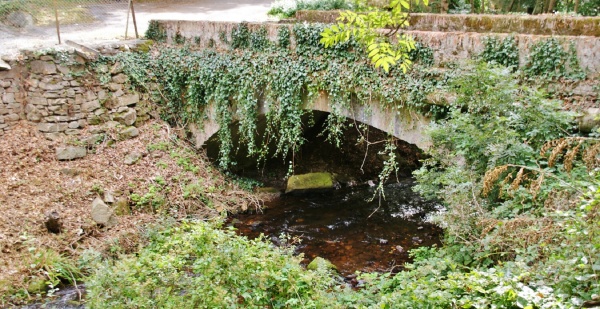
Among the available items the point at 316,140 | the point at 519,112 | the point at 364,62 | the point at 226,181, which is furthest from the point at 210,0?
the point at 519,112

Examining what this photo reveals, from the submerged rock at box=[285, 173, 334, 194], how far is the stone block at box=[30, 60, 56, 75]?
5.03 meters

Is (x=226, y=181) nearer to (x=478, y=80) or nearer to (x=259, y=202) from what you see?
(x=259, y=202)

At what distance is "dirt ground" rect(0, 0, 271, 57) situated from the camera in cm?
1027

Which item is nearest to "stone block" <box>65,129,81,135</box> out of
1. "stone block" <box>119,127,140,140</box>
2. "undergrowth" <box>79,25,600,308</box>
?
"stone block" <box>119,127,140,140</box>

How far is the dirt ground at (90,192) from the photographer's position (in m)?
6.87

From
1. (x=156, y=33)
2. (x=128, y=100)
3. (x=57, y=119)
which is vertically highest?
(x=156, y=33)

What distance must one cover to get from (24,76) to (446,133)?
7.76 m

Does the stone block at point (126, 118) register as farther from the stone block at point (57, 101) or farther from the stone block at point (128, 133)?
the stone block at point (57, 101)

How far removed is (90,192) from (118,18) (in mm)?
5680

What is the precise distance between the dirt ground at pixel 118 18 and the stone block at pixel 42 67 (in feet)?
1.50

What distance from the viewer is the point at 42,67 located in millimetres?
9008

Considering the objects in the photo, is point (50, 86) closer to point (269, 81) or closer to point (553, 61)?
point (269, 81)

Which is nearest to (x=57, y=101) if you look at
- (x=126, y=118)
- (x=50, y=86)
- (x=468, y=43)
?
(x=50, y=86)

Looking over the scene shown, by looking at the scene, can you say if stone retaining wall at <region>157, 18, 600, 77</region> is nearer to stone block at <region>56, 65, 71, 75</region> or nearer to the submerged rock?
stone block at <region>56, 65, 71, 75</region>
